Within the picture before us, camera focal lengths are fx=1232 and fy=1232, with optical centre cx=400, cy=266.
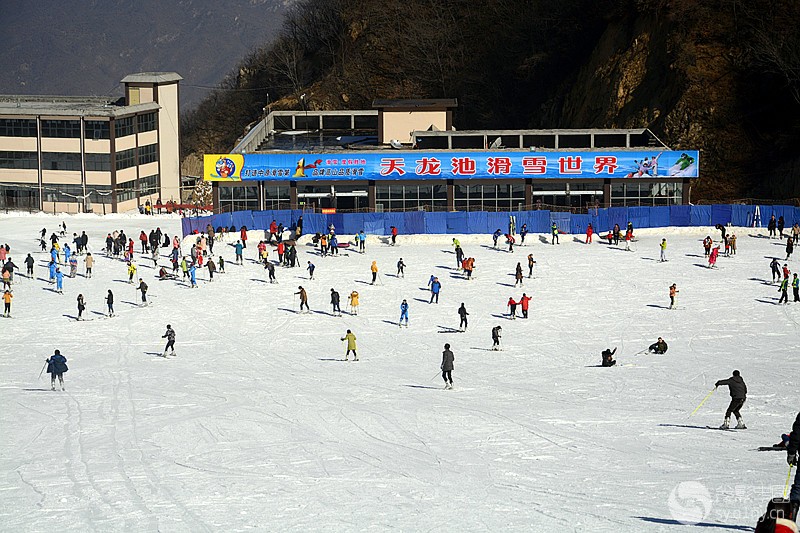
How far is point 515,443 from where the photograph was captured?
27250 millimetres

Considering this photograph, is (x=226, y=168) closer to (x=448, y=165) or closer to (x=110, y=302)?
(x=448, y=165)

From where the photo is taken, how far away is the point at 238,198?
67.9 meters

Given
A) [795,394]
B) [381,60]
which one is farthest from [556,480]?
[381,60]

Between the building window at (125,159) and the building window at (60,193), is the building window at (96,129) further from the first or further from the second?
the building window at (60,193)

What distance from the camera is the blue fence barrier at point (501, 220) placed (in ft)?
201

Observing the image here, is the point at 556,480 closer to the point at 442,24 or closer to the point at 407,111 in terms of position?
the point at 407,111

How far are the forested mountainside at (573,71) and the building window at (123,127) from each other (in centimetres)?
2626

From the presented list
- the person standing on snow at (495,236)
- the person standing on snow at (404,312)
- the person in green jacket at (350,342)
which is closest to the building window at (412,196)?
the person standing on snow at (495,236)

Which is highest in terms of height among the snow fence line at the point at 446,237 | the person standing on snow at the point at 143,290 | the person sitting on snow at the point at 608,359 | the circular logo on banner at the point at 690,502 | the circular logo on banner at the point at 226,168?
the circular logo on banner at the point at 226,168

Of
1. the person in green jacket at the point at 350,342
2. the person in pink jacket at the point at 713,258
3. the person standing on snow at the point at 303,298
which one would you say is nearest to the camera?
the person in green jacket at the point at 350,342

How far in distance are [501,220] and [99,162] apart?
3291cm

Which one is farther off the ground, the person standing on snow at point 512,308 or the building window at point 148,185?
the building window at point 148,185

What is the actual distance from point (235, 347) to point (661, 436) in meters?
18.1

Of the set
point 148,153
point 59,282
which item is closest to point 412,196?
point 59,282
